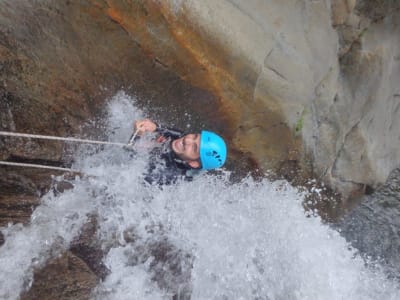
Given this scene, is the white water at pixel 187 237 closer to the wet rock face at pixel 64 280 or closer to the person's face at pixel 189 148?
the wet rock face at pixel 64 280

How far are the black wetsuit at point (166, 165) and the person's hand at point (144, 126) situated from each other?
0.09 m

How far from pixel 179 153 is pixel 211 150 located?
1.15ft

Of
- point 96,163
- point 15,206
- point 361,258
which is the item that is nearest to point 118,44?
point 96,163

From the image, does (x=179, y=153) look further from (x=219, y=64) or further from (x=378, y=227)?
(x=378, y=227)

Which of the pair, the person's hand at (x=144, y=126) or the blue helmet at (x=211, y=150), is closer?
the blue helmet at (x=211, y=150)

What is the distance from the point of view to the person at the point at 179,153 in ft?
12.0

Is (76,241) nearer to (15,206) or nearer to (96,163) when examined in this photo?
(15,206)

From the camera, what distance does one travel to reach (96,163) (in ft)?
12.9

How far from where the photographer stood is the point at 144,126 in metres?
3.75

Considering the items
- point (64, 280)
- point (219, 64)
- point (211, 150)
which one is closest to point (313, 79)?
point (219, 64)

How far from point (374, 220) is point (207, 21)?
4.12 meters

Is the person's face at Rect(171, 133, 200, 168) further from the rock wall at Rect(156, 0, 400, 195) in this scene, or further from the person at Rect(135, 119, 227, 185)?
the rock wall at Rect(156, 0, 400, 195)

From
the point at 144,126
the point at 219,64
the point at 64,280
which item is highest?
the point at 219,64

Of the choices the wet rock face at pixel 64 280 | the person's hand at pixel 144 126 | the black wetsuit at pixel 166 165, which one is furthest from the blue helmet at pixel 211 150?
the wet rock face at pixel 64 280
